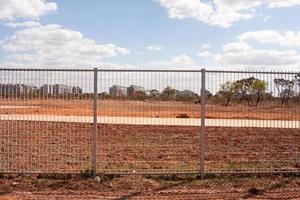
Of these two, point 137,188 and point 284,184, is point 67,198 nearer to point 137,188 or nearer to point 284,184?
point 137,188

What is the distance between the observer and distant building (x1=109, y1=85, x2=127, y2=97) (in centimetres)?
1259

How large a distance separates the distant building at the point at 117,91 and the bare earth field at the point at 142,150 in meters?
1.78

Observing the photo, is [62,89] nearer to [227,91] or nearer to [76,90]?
[76,90]

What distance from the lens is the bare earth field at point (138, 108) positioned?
12.8 meters

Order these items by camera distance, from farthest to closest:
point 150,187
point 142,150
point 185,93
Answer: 1. point 142,150
2. point 185,93
3. point 150,187

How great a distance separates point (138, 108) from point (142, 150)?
434cm

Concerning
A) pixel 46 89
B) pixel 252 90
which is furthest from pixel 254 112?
pixel 46 89

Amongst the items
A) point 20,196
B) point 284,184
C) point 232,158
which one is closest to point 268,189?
point 284,184

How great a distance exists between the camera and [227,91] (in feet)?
43.6

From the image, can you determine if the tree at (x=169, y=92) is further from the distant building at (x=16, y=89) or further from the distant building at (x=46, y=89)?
the distant building at (x=16, y=89)

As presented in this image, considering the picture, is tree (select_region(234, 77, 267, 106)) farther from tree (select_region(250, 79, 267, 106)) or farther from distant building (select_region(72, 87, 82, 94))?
distant building (select_region(72, 87, 82, 94))

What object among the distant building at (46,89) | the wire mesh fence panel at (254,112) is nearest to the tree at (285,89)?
the wire mesh fence panel at (254,112)

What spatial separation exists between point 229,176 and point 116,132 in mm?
8866

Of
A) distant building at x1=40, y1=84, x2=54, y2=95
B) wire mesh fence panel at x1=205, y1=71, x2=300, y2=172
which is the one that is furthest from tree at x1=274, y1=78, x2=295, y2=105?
distant building at x1=40, y1=84, x2=54, y2=95
